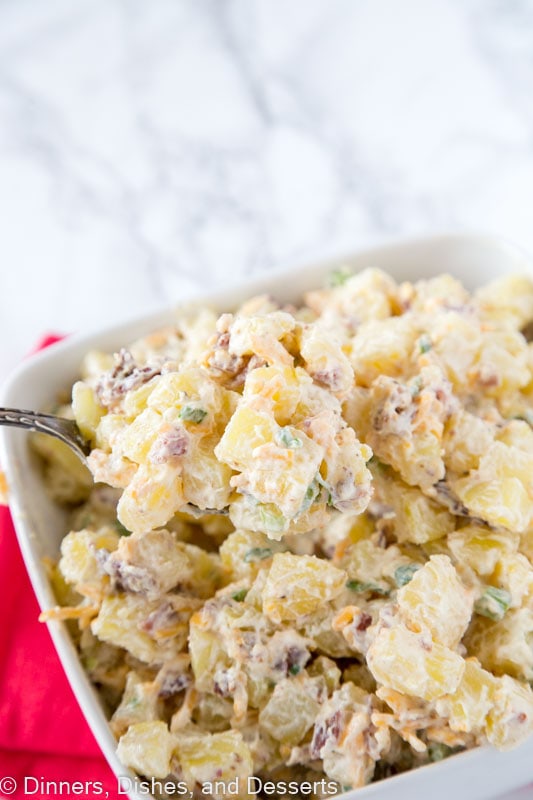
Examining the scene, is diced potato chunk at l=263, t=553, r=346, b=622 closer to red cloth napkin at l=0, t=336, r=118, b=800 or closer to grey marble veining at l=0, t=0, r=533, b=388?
red cloth napkin at l=0, t=336, r=118, b=800

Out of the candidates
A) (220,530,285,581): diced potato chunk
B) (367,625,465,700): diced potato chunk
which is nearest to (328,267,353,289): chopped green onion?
(220,530,285,581): diced potato chunk

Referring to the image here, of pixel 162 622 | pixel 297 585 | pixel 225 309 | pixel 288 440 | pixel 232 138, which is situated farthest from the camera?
pixel 232 138

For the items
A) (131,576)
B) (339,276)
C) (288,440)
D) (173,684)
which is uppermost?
(288,440)

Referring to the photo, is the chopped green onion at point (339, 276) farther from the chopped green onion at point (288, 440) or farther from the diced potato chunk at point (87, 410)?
the chopped green onion at point (288, 440)

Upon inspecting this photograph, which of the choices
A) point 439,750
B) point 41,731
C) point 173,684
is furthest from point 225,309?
point 439,750

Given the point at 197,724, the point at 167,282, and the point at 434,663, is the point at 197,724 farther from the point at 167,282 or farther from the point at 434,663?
the point at 167,282

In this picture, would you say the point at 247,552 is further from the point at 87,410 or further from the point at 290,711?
the point at 87,410
